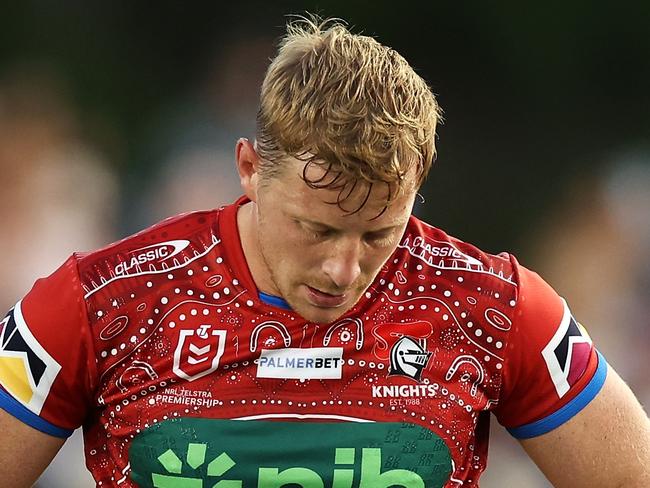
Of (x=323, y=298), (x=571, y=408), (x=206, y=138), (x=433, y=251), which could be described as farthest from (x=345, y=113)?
(x=206, y=138)

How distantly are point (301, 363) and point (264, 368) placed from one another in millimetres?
81

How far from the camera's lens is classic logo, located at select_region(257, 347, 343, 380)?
8.23 ft

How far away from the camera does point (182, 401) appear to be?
8.21ft

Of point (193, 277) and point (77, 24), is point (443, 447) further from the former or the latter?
point (77, 24)

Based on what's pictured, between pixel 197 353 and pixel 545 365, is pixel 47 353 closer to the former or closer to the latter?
pixel 197 353

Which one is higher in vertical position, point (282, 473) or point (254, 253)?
point (254, 253)

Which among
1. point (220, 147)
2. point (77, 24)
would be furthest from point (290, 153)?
point (77, 24)

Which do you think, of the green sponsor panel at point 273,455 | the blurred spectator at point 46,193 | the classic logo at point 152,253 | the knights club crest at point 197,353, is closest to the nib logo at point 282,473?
the green sponsor panel at point 273,455

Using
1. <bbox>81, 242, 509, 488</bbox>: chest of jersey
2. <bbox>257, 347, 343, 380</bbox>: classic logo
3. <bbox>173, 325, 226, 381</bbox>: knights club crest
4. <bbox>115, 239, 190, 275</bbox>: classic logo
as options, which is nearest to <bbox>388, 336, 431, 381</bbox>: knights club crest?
<bbox>81, 242, 509, 488</bbox>: chest of jersey

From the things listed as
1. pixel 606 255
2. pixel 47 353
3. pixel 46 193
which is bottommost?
pixel 46 193

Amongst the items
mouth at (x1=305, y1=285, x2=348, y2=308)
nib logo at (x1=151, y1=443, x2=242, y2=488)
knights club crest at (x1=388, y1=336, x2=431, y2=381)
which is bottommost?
nib logo at (x1=151, y1=443, x2=242, y2=488)

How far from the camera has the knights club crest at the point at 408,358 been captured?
8.32 ft

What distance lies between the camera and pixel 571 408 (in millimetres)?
2572

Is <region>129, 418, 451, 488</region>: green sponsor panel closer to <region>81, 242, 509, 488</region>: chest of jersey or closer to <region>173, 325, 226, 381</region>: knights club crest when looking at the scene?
<region>81, 242, 509, 488</region>: chest of jersey
